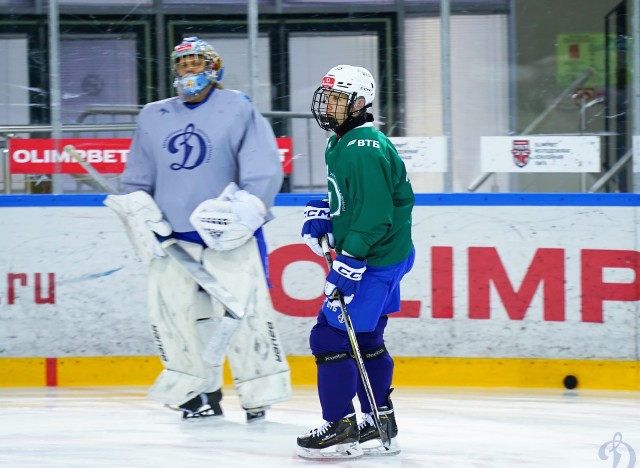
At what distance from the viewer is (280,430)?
14.7ft

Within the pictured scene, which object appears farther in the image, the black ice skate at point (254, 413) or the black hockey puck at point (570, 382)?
the black hockey puck at point (570, 382)

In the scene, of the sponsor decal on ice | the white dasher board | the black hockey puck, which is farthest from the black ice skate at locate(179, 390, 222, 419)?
the white dasher board

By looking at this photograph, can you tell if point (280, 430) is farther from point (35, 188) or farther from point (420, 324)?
point (35, 188)

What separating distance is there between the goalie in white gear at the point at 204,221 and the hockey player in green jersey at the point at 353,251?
0.53 meters

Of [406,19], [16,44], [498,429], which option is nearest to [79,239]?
[16,44]

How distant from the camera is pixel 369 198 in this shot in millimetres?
3738

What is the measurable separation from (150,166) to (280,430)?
3.65 ft

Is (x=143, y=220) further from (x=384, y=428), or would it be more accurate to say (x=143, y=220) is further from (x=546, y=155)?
(x=546, y=155)

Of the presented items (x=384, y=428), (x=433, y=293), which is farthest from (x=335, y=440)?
(x=433, y=293)

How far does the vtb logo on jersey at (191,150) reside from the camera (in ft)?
14.8

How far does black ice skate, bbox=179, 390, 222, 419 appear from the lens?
15.4 feet

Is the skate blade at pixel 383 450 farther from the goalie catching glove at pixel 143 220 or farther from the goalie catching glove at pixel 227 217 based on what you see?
the goalie catching glove at pixel 143 220

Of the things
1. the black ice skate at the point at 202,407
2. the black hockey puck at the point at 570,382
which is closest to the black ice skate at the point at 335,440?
the black ice skate at the point at 202,407

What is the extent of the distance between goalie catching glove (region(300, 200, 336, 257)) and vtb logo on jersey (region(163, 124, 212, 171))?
2.15ft
